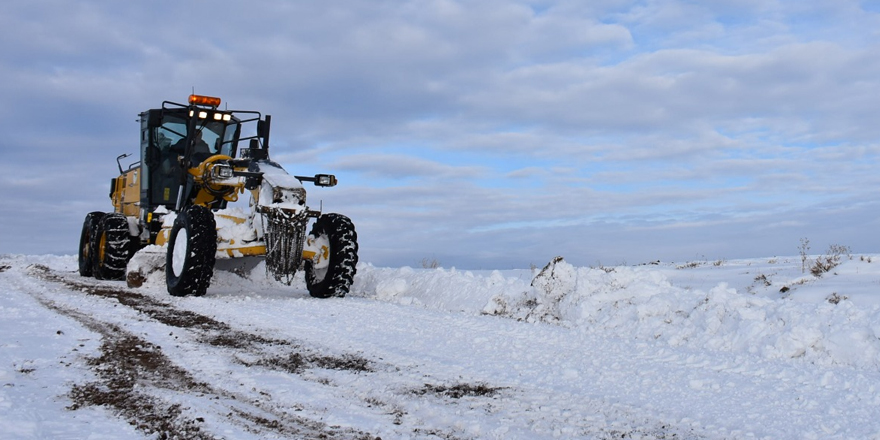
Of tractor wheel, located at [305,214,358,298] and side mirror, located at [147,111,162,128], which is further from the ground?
side mirror, located at [147,111,162,128]

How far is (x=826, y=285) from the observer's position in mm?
9188

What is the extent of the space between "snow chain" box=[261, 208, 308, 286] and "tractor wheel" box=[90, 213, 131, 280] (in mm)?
5205

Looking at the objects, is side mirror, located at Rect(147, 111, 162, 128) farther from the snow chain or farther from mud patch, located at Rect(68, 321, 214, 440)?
mud patch, located at Rect(68, 321, 214, 440)

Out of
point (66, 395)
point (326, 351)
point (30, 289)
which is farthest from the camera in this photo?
point (30, 289)

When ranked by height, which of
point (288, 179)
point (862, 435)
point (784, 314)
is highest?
point (288, 179)

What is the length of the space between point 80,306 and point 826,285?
9.69m

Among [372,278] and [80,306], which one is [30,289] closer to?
[80,306]

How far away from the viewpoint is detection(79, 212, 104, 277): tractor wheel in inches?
551

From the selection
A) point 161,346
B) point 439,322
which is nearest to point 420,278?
point 439,322

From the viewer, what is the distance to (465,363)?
213 inches

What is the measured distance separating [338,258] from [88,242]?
754 centimetres

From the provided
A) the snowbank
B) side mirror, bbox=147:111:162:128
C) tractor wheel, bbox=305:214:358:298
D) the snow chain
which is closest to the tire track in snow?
the snow chain

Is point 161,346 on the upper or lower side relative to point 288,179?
lower

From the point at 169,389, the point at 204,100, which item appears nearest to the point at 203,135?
the point at 204,100
